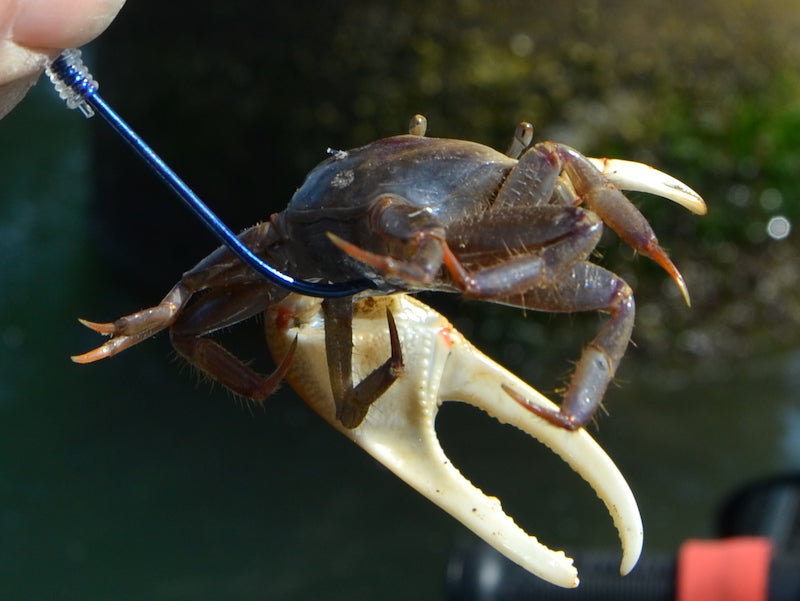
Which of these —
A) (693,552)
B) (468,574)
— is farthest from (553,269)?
(468,574)

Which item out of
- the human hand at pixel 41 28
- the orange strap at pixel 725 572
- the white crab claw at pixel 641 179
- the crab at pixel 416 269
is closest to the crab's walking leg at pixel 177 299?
the crab at pixel 416 269

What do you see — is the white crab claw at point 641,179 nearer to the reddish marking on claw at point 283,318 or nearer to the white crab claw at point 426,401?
the white crab claw at point 426,401

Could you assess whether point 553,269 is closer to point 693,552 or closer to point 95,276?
point 693,552

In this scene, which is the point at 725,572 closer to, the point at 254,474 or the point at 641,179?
the point at 641,179

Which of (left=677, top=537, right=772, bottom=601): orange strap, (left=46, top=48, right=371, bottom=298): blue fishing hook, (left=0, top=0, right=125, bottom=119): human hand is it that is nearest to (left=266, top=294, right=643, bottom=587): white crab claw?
(left=46, top=48, right=371, bottom=298): blue fishing hook

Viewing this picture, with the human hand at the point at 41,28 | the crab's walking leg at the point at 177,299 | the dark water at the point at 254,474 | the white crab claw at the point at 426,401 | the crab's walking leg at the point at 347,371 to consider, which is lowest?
the dark water at the point at 254,474

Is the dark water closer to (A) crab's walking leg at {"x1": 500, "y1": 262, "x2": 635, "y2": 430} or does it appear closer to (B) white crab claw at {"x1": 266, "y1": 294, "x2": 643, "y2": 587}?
(B) white crab claw at {"x1": 266, "y1": 294, "x2": 643, "y2": 587}
